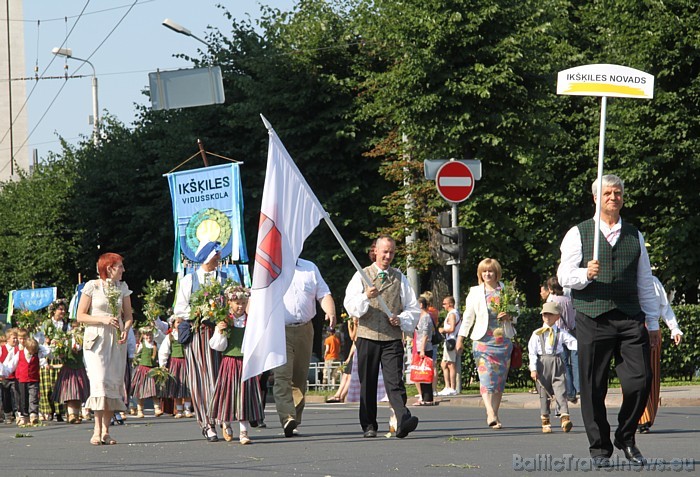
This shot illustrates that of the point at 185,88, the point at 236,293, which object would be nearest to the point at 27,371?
the point at 236,293

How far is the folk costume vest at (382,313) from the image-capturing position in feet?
40.9

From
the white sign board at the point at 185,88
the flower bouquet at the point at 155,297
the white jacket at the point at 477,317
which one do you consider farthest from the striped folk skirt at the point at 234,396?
the white sign board at the point at 185,88

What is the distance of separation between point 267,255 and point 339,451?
221cm

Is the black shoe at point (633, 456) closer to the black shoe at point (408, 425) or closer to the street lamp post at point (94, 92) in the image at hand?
the black shoe at point (408, 425)

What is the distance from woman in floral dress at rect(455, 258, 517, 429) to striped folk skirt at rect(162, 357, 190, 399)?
6.73 meters

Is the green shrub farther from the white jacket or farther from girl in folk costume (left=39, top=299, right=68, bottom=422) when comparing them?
the white jacket

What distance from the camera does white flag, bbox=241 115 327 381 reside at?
1218 centimetres

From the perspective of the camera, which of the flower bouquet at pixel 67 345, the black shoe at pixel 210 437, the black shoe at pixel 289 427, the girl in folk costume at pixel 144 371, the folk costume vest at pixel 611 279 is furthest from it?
the girl in folk costume at pixel 144 371

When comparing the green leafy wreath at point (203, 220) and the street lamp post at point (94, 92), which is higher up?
the street lamp post at point (94, 92)

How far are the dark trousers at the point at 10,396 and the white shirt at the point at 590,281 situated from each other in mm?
12009

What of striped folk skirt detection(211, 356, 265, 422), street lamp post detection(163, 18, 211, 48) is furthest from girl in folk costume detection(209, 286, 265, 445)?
street lamp post detection(163, 18, 211, 48)

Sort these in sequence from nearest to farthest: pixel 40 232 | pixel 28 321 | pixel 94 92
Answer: pixel 28 321 → pixel 40 232 → pixel 94 92

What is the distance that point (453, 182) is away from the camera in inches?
819

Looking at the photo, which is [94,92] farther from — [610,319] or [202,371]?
[610,319]
